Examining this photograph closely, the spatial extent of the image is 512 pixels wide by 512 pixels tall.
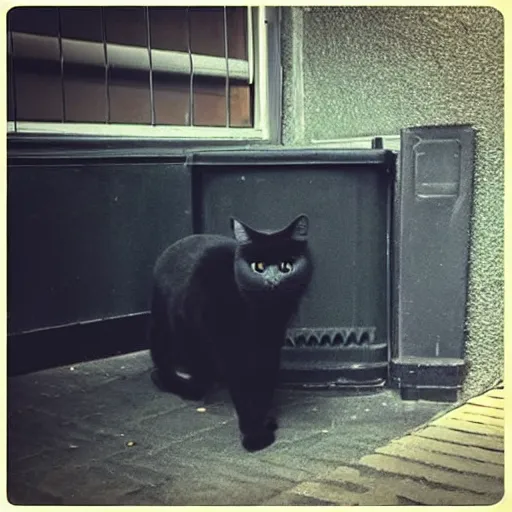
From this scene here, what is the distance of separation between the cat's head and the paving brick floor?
263 mm

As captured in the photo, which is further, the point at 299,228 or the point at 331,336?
the point at 331,336

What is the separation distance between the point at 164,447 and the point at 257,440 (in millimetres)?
186

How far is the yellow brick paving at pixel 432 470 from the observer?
133 cm

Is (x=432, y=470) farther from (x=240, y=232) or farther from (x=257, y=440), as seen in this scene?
(x=240, y=232)

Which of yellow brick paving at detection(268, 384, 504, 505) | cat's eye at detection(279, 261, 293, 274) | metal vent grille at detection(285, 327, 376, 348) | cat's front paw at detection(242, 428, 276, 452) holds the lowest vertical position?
yellow brick paving at detection(268, 384, 504, 505)

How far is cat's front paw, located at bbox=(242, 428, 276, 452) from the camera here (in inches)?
56.9

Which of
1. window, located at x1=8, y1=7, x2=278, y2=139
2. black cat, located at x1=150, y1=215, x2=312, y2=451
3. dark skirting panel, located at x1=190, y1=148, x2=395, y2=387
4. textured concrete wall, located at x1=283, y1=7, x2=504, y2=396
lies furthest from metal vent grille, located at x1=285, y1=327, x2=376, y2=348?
window, located at x1=8, y1=7, x2=278, y2=139

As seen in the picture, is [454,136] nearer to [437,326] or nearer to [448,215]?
[448,215]

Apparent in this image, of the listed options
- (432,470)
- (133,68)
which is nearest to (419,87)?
(133,68)

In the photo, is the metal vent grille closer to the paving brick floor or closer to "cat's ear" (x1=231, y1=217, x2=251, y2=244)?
the paving brick floor

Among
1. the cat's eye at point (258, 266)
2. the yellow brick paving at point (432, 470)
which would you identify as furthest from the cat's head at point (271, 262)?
the yellow brick paving at point (432, 470)

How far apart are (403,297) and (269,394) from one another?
37 cm

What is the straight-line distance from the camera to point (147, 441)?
144cm

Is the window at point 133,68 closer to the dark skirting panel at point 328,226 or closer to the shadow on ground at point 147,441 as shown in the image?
the dark skirting panel at point 328,226
